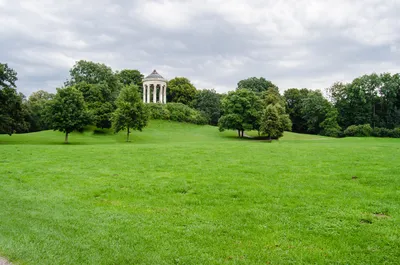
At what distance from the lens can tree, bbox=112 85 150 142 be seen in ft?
141

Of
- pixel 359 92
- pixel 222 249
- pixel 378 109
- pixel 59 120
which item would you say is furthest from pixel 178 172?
pixel 378 109

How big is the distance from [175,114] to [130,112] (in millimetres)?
27761

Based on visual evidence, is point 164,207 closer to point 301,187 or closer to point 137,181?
point 137,181

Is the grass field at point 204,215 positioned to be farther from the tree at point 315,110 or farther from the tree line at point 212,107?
the tree at point 315,110

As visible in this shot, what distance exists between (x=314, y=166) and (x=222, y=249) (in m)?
9.71

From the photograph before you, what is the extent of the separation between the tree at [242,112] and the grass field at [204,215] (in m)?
39.5

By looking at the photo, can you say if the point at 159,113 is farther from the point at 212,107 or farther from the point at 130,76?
the point at 130,76

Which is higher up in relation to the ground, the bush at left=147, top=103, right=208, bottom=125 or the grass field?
the bush at left=147, top=103, right=208, bottom=125

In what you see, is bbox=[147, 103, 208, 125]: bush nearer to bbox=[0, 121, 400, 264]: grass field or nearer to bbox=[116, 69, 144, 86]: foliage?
bbox=[116, 69, 144, 86]: foliage

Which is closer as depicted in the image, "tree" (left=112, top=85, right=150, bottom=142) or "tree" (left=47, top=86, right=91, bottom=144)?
"tree" (left=47, top=86, right=91, bottom=144)

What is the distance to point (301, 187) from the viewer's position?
1008cm

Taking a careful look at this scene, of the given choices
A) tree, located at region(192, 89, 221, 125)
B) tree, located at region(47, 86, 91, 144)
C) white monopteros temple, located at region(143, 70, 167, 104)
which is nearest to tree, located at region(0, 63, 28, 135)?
tree, located at region(47, 86, 91, 144)

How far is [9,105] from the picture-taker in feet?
127

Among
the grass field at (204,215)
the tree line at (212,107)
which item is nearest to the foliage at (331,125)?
the tree line at (212,107)
